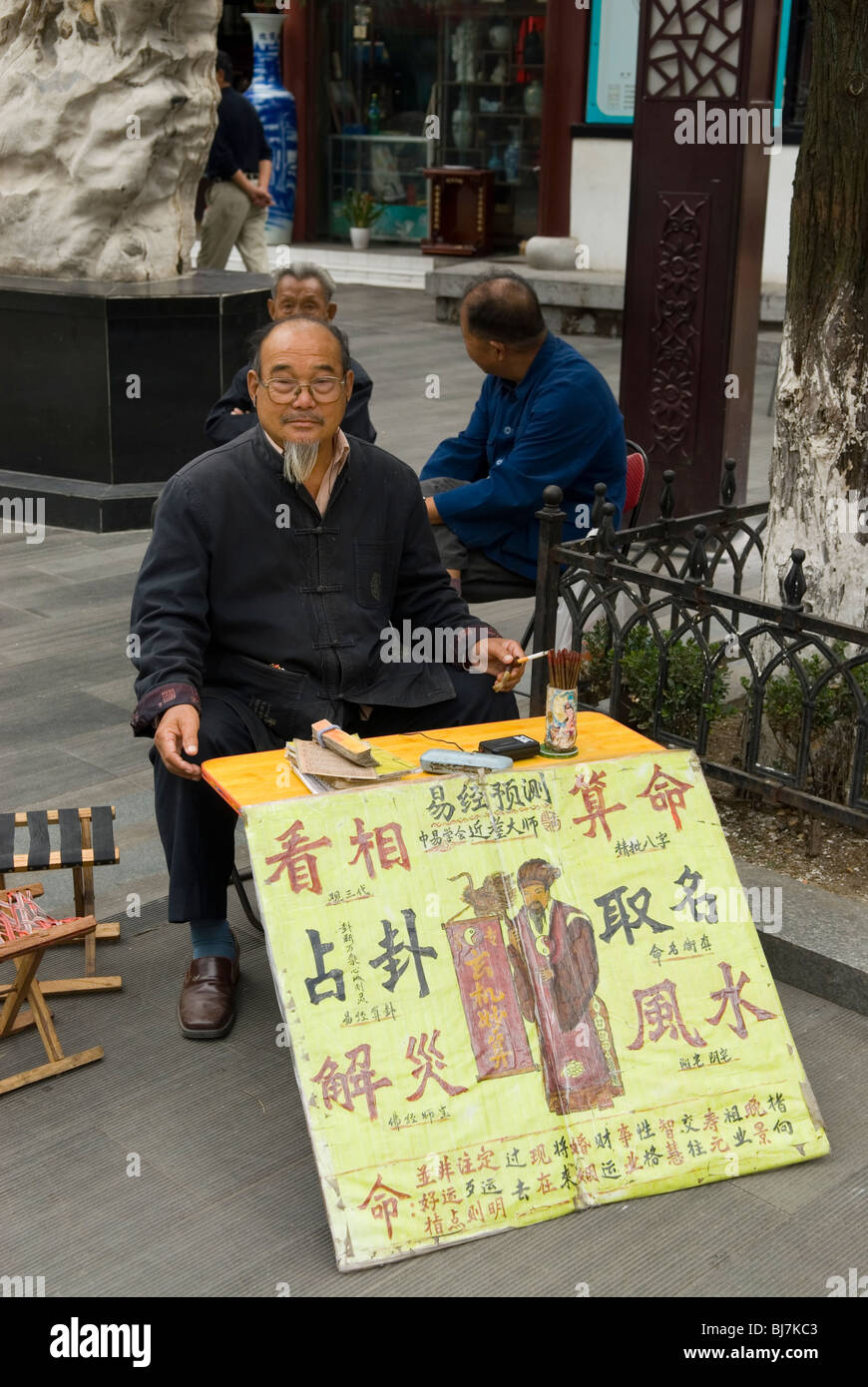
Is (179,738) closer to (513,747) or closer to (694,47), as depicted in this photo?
(513,747)

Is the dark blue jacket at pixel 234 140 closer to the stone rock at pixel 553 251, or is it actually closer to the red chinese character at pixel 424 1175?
the stone rock at pixel 553 251

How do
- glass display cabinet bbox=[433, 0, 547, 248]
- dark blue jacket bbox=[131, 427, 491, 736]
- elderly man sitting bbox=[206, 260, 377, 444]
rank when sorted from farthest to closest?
glass display cabinet bbox=[433, 0, 547, 248] < elderly man sitting bbox=[206, 260, 377, 444] < dark blue jacket bbox=[131, 427, 491, 736]

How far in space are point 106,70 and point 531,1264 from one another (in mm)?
6321

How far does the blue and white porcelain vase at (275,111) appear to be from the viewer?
15938 millimetres

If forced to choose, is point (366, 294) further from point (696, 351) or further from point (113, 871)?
point (113, 871)

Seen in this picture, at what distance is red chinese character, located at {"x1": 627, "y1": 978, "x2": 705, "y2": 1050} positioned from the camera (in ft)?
9.71

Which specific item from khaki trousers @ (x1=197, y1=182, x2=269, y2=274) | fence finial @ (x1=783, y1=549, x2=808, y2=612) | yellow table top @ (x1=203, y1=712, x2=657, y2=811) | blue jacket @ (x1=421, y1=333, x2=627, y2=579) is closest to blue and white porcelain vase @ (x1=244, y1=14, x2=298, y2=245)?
khaki trousers @ (x1=197, y1=182, x2=269, y2=274)

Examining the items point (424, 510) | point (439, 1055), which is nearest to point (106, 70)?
point (424, 510)

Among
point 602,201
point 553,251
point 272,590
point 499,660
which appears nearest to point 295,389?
point 272,590

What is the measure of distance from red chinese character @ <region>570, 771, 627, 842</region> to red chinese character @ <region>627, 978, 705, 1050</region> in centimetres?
30

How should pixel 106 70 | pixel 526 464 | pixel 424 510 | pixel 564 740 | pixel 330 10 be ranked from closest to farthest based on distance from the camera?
1. pixel 564 740
2. pixel 424 510
3. pixel 526 464
4. pixel 106 70
5. pixel 330 10

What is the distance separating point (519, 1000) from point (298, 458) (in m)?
1.35

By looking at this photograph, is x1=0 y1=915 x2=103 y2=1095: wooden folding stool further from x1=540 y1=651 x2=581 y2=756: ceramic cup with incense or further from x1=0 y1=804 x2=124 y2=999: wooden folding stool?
x1=540 y1=651 x2=581 y2=756: ceramic cup with incense

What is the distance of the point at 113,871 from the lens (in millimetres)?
4199
